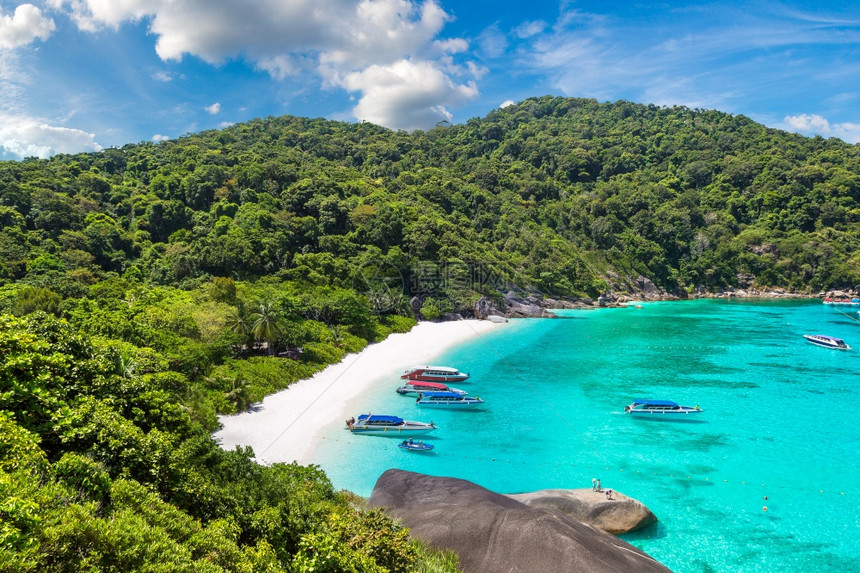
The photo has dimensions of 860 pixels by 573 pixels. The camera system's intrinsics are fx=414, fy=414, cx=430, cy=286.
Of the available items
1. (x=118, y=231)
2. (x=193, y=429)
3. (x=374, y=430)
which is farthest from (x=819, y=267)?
(x=118, y=231)

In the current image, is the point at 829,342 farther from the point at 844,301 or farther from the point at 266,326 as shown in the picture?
the point at 266,326

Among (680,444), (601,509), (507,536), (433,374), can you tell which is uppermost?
(507,536)

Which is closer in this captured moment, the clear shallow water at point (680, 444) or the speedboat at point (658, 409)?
the clear shallow water at point (680, 444)

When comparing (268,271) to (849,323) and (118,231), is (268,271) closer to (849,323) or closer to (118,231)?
(118,231)

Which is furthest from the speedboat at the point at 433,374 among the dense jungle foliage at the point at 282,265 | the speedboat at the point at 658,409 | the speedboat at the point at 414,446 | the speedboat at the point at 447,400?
the speedboat at the point at 658,409

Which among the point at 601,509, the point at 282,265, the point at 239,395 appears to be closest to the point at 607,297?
the point at 282,265

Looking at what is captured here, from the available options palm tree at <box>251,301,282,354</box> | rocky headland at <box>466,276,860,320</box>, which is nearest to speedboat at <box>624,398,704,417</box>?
palm tree at <box>251,301,282,354</box>

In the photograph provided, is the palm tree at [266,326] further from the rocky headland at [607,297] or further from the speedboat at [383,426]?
the rocky headland at [607,297]
